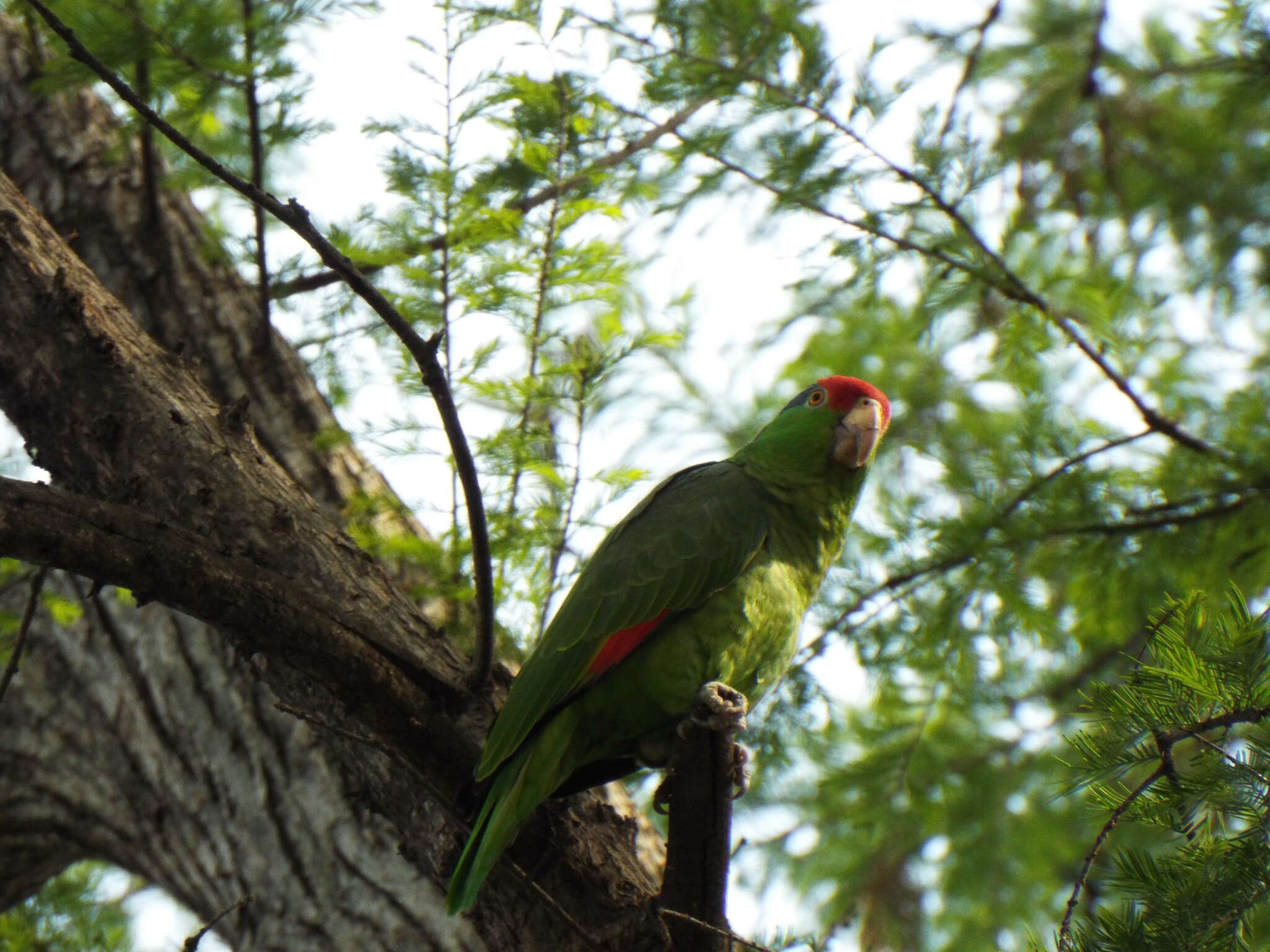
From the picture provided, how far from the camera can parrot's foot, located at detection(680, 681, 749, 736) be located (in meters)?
2.17

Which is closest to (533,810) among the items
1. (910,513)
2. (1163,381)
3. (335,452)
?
(335,452)

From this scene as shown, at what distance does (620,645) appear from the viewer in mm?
2541

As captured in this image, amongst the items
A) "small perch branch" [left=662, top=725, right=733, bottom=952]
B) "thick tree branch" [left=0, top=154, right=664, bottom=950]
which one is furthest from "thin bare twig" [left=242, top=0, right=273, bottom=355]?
"small perch branch" [left=662, top=725, right=733, bottom=952]

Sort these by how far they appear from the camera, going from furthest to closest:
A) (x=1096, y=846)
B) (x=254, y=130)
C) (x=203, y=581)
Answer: (x=254, y=130), (x=203, y=581), (x=1096, y=846)

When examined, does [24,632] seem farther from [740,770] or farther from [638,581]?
[740,770]

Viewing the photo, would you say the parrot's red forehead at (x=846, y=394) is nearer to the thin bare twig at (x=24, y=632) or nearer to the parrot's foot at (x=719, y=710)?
the parrot's foot at (x=719, y=710)

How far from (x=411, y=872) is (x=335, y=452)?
129 cm

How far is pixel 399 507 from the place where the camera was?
10.7 feet

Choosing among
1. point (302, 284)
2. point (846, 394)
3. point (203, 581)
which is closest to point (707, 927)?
point (203, 581)

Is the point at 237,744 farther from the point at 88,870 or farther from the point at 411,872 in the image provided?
the point at 88,870

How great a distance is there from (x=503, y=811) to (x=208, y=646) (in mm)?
1598

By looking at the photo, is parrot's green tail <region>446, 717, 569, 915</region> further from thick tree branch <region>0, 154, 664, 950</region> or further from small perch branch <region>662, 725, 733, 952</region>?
small perch branch <region>662, 725, 733, 952</region>

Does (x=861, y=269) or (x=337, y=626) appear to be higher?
(x=861, y=269)

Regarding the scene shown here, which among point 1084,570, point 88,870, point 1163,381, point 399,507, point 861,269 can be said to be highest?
point 1163,381
